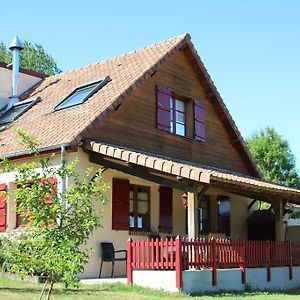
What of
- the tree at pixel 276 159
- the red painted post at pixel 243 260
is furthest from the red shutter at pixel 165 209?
the tree at pixel 276 159

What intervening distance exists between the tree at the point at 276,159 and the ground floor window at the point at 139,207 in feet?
90.9

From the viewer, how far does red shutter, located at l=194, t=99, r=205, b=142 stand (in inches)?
755

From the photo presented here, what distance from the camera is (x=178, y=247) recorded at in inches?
467

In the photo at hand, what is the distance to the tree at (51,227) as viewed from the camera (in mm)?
6969

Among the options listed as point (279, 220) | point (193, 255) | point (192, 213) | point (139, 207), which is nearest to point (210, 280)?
point (193, 255)

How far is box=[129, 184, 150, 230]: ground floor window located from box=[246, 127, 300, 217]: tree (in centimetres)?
2769

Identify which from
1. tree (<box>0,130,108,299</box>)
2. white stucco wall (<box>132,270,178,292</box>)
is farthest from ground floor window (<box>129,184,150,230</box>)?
tree (<box>0,130,108,299</box>)

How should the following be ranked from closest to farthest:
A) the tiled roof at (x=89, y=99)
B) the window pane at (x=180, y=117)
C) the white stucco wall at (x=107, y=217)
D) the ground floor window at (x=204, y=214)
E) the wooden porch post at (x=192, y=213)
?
1. the wooden porch post at (x=192, y=213)
2. the white stucco wall at (x=107, y=217)
3. the tiled roof at (x=89, y=99)
4. the window pane at (x=180, y=117)
5. the ground floor window at (x=204, y=214)

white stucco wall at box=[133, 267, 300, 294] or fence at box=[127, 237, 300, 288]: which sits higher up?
fence at box=[127, 237, 300, 288]

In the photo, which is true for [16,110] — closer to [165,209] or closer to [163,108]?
[163,108]

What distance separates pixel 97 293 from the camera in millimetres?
11070

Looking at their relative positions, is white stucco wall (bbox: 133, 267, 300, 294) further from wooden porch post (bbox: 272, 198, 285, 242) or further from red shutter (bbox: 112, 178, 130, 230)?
red shutter (bbox: 112, 178, 130, 230)

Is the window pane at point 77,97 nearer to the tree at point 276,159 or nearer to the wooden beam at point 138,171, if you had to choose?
the wooden beam at point 138,171

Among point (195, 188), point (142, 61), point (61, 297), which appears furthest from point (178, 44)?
point (61, 297)
